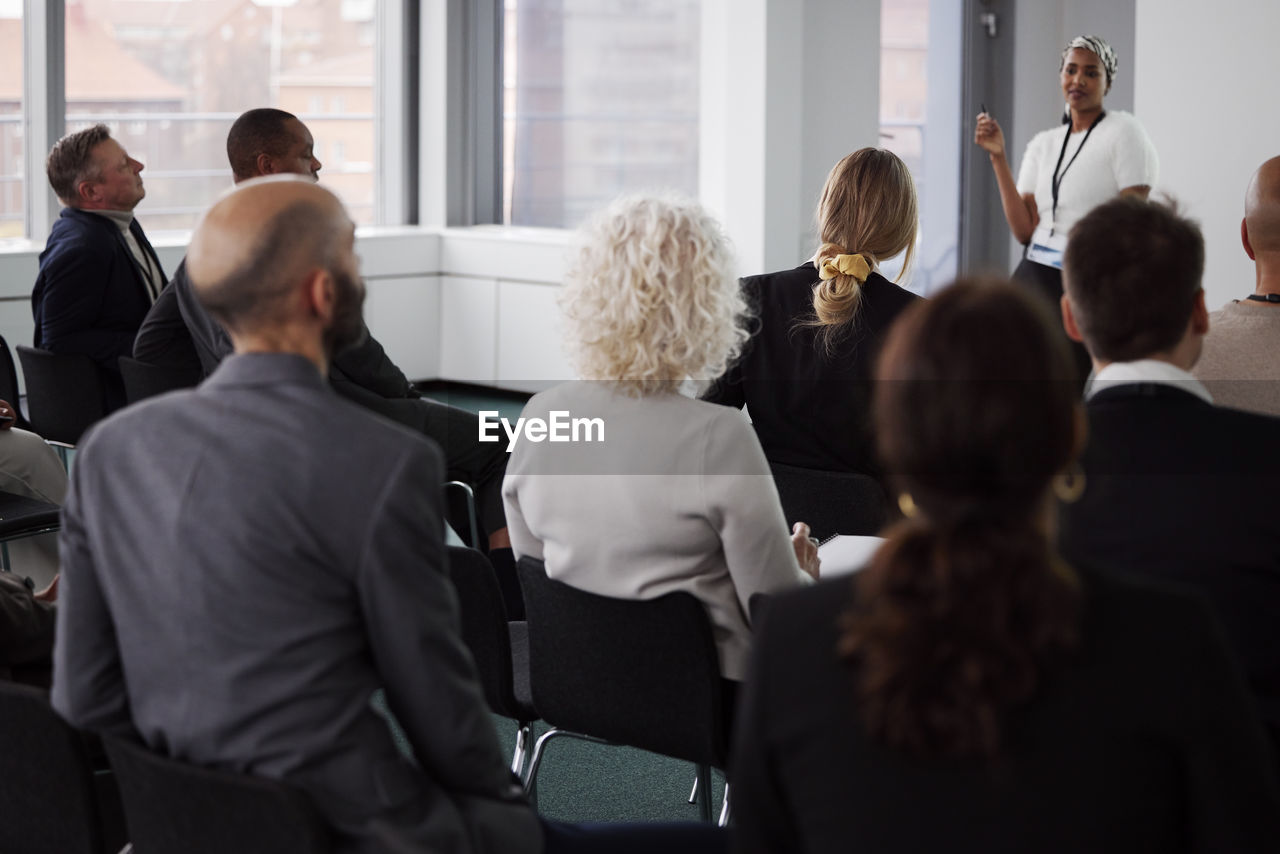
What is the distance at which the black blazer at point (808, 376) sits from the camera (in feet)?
10.0

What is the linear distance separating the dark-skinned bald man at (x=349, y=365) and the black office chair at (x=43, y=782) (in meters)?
2.14

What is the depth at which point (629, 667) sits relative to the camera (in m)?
2.16

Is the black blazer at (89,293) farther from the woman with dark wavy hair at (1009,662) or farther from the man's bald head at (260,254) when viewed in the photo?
the woman with dark wavy hair at (1009,662)

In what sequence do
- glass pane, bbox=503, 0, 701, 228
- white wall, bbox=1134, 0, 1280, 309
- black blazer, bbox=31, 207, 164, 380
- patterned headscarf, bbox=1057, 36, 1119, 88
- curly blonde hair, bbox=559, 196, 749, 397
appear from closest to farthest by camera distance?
curly blonde hair, bbox=559, 196, 749, 397 < black blazer, bbox=31, 207, 164, 380 < patterned headscarf, bbox=1057, 36, 1119, 88 < white wall, bbox=1134, 0, 1280, 309 < glass pane, bbox=503, 0, 701, 228

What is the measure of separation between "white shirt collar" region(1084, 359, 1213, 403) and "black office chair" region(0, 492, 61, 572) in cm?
216

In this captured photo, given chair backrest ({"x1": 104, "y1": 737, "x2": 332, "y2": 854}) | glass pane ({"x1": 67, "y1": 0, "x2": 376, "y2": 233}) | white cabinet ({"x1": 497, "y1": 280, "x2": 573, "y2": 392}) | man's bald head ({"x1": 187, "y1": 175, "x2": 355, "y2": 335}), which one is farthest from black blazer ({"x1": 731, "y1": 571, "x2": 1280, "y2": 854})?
glass pane ({"x1": 67, "y1": 0, "x2": 376, "y2": 233})

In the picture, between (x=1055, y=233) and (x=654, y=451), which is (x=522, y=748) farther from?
(x=1055, y=233)

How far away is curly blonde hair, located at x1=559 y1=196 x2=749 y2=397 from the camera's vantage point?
219cm

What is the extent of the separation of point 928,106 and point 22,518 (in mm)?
6419

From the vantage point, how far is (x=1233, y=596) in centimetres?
152

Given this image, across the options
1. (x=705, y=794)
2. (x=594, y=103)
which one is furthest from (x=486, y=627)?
(x=594, y=103)

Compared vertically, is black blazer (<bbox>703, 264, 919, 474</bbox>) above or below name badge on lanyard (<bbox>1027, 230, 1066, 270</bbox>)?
below

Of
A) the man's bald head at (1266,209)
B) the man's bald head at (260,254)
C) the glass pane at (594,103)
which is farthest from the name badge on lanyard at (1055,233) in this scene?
the man's bald head at (260,254)

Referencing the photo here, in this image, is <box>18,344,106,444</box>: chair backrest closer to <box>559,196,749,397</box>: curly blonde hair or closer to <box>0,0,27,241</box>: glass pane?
<box>559,196,749,397</box>: curly blonde hair
